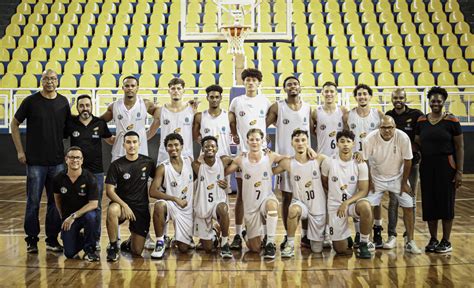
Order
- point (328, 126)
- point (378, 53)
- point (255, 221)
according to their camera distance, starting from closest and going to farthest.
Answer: point (255, 221) → point (328, 126) → point (378, 53)

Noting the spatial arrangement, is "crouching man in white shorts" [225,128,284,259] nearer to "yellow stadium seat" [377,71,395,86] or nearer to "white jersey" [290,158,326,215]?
"white jersey" [290,158,326,215]

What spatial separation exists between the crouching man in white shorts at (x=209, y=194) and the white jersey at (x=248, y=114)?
0.60 m

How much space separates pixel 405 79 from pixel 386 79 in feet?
1.29

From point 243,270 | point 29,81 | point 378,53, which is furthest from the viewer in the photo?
point 378,53

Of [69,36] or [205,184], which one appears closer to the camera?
[205,184]

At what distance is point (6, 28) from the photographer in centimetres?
1547

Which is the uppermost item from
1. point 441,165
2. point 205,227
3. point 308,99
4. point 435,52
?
point 435,52

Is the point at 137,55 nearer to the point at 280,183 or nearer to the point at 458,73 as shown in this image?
the point at 458,73

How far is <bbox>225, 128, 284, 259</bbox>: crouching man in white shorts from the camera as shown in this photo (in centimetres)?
573

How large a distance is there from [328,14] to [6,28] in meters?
7.81

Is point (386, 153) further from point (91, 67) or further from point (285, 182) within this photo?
point (91, 67)

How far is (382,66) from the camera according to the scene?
13.8 metres

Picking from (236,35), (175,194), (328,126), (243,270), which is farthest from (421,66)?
(243,270)

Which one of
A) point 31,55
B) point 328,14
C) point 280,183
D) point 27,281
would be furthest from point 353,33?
point 27,281
